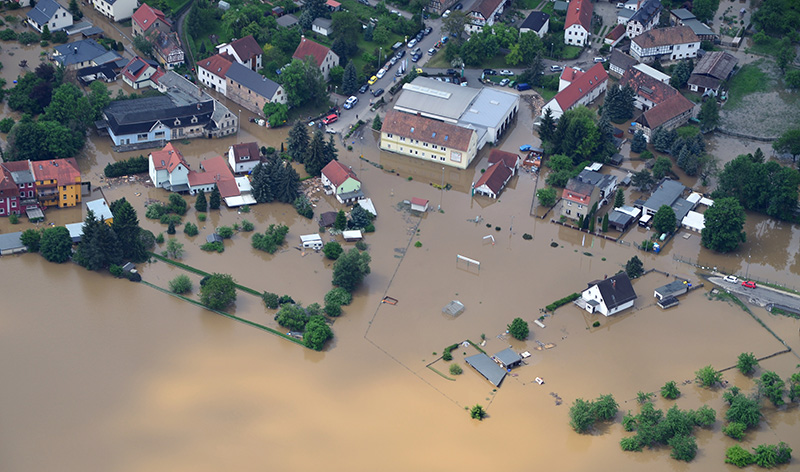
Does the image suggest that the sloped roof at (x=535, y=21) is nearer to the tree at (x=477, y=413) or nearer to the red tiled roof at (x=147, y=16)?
the red tiled roof at (x=147, y=16)

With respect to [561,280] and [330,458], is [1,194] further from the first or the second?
[561,280]

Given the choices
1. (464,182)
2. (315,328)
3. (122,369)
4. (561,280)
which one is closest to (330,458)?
(315,328)

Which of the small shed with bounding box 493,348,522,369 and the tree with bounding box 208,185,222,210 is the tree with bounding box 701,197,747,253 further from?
the tree with bounding box 208,185,222,210

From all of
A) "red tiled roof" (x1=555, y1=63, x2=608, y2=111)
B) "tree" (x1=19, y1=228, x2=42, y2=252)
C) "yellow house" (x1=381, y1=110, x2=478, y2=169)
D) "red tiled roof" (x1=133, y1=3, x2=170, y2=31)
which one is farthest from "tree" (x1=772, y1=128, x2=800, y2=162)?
"tree" (x1=19, y1=228, x2=42, y2=252)

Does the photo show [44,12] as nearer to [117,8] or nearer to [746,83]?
[117,8]

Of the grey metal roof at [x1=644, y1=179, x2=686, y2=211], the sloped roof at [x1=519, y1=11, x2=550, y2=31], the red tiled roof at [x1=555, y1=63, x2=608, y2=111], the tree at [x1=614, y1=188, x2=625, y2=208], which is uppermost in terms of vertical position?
the sloped roof at [x1=519, y1=11, x2=550, y2=31]

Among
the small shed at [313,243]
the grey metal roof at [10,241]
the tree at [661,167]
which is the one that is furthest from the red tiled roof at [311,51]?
the tree at [661,167]

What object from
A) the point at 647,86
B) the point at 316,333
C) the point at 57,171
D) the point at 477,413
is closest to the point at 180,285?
the point at 316,333
